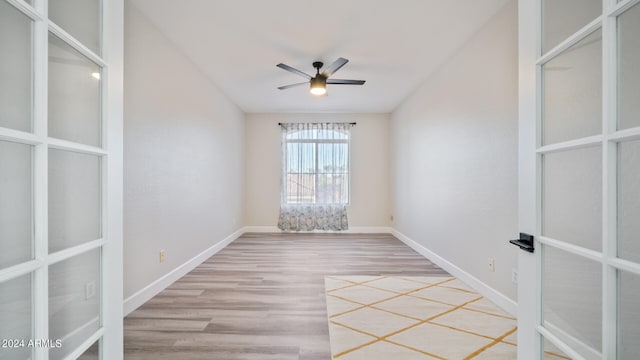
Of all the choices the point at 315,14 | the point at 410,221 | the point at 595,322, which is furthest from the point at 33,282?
the point at 410,221

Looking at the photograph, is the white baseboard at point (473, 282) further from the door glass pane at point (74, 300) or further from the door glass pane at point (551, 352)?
the door glass pane at point (74, 300)

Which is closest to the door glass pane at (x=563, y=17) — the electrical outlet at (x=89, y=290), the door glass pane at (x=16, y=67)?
the door glass pane at (x=16, y=67)

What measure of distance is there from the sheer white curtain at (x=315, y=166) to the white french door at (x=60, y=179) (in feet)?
16.2

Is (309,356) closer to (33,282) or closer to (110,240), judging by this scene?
(110,240)

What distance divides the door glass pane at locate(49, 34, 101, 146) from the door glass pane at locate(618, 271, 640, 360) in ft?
5.68

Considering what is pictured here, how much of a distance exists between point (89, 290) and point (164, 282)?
201cm

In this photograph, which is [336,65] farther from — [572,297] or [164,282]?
[164,282]

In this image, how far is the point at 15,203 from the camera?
32.5 inches

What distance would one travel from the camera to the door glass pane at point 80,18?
929mm

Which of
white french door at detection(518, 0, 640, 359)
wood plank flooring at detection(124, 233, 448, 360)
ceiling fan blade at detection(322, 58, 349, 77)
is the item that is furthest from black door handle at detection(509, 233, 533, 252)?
ceiling fan blade at detection(322, 58, 349, 77)

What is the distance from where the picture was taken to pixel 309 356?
70.5 inches

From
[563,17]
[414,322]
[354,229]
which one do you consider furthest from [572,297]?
[354,229]

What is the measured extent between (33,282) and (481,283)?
3.18 metres

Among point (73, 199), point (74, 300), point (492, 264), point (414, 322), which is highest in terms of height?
point (73, 199)
